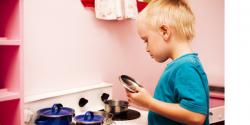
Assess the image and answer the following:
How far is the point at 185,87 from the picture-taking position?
3.07ft

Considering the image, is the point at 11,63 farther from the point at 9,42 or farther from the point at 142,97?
the point at 142,97

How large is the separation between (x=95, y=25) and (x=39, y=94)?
508mm

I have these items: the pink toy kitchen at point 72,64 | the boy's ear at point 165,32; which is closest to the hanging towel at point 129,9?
the pink toy kitchen at point 72,64

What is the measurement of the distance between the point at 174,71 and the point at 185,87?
0.08 m

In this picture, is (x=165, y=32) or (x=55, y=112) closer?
(x=165, y=32)

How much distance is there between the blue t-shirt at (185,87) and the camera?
93cm

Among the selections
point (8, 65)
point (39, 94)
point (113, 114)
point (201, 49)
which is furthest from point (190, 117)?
point (201, 49)

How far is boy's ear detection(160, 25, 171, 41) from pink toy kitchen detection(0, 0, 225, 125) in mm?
207

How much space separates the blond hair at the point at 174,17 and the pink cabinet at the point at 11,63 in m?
0.47

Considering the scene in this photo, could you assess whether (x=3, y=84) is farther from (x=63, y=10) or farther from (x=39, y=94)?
(x=63, y=10)

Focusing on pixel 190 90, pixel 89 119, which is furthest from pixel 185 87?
pixel 89 119

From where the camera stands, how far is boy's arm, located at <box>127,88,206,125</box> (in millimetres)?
932

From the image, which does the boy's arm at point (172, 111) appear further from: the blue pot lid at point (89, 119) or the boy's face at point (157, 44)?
the blue pot lid at point (89, 119)

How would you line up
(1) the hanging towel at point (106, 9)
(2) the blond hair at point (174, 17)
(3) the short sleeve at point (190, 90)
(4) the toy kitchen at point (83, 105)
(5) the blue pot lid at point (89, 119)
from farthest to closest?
(1) the hanging towel at point (106, 9) < (4) the toy kitchen at point (83, 105) < (5) the blue pot lid at point (89, 119) < (2) the blond hair at point (174, 17) < (3) the short sleeve at point (190, 90)
